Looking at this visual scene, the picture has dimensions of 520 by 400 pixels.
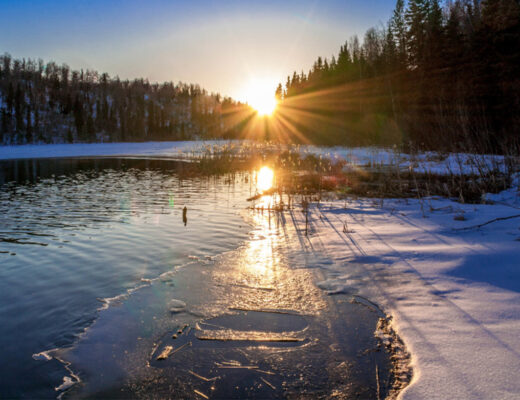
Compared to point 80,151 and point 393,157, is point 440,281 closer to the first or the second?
point 393,157

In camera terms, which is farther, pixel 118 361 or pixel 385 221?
pixel 385 221

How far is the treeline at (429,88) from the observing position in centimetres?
2094

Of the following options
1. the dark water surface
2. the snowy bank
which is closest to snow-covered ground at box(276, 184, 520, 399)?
the dark water surface

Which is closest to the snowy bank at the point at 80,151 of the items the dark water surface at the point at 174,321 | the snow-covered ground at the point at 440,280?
the snow-covered ground at the point at 440,280

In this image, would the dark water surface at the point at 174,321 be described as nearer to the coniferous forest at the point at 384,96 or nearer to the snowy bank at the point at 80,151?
the coniferous forest at the point at 384,96

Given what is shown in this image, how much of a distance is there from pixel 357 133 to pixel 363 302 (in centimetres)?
4363

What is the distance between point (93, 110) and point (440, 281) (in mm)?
107154

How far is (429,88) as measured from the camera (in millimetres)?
27141

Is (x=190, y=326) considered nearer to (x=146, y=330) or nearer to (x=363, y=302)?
(x=146, y=330)

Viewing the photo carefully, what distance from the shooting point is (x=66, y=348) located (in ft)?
10.2

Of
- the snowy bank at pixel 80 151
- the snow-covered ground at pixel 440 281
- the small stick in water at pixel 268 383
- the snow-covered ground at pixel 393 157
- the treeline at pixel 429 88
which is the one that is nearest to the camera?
the snow-covered ground at pixel 440 281

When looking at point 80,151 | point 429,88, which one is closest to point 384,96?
point 429,88

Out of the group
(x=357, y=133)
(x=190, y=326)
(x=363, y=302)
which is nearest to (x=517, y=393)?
(x=363, y=302)

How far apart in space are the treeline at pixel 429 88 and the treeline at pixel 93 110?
35.5 metres
